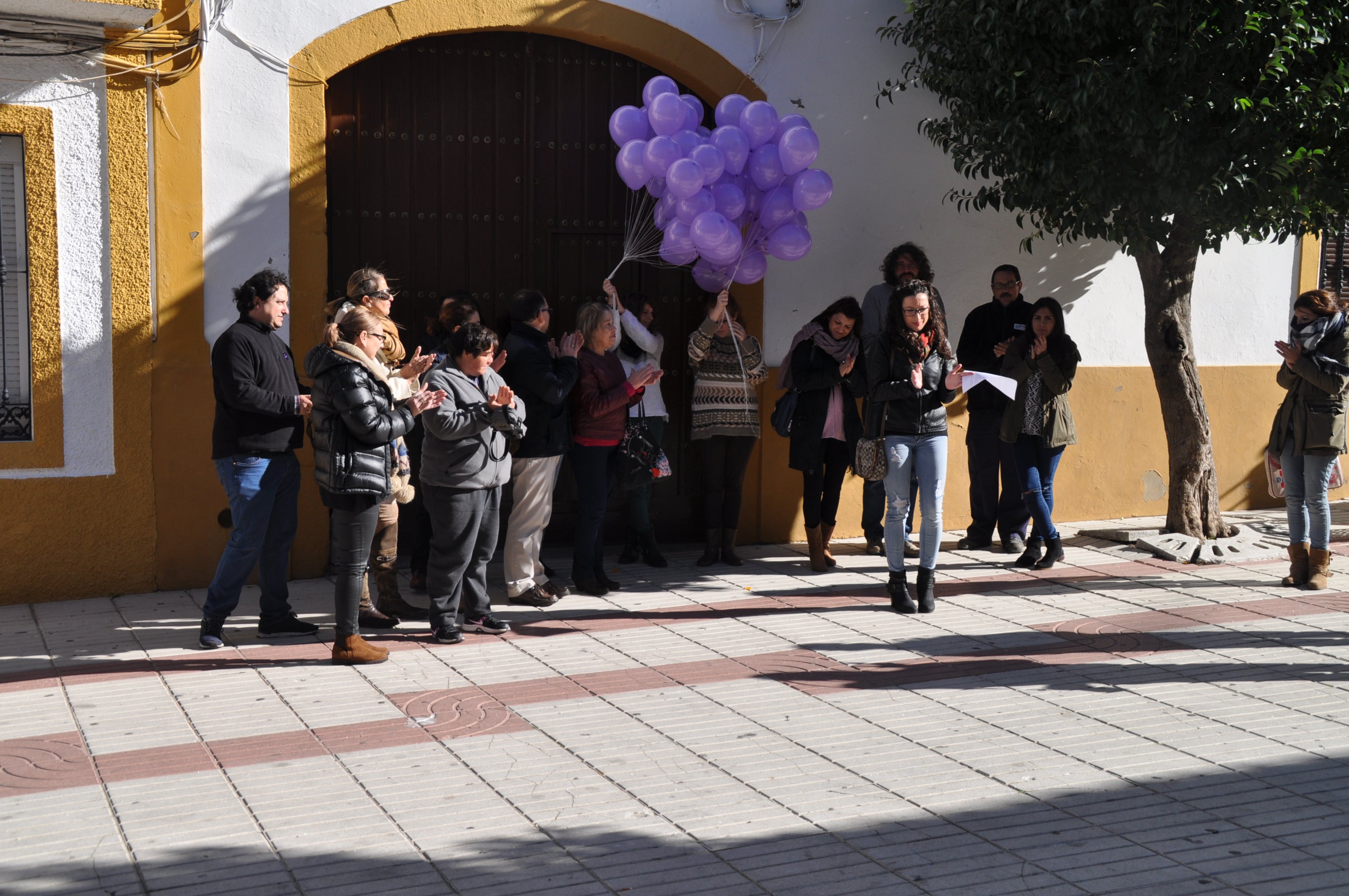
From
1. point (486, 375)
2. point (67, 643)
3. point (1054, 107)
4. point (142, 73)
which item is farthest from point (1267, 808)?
point (142, 73)

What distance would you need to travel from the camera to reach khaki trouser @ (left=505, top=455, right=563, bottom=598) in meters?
6.91

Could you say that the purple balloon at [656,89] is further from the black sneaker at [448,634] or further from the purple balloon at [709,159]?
the black sneaker at [448,634]

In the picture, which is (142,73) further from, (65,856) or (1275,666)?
(1275,666)

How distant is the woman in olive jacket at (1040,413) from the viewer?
26.8 feet

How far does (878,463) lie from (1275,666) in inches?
89.2

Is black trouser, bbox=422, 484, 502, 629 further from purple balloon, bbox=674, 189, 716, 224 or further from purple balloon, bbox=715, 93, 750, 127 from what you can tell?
purple balloon, bbox=715, 93, 750, 127

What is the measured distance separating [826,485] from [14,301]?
4920mm

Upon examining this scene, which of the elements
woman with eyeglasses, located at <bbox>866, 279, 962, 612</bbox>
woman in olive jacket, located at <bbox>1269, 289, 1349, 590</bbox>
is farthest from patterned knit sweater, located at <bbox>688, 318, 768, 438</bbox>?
woman in olive jacket, located at <bbox>1269, 289, 1349, 590</bbox>

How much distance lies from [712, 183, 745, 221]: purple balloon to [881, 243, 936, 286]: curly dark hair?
1612 mm

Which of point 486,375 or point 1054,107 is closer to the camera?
point 486,375

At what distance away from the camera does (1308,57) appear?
290 inches

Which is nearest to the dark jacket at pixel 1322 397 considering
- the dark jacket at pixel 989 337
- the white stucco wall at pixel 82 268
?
the dark jacket at pixel 989 337

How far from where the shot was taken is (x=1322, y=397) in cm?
745

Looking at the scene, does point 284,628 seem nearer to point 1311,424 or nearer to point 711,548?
point 711,548
